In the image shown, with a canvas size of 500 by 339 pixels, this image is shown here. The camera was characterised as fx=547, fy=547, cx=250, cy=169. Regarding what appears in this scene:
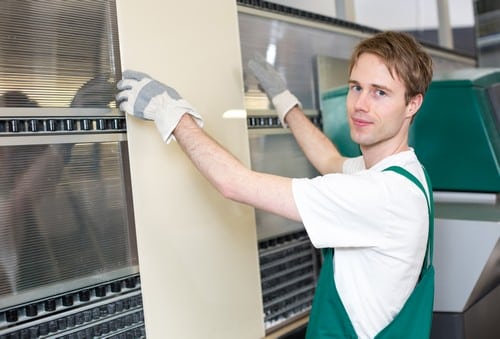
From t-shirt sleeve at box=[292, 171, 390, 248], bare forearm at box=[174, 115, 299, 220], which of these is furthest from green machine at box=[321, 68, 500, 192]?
bare forearm at box=[174, 115, 299, 220]

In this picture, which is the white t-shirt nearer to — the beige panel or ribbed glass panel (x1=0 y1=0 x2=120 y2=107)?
the beige panel

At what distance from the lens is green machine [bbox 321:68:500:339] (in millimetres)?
1438

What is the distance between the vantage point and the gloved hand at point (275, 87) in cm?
157

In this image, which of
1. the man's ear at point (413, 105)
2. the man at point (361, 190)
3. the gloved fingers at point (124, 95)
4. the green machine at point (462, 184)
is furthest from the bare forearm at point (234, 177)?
the green machine at point (462, 184)

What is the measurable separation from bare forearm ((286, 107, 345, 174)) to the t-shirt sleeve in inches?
18.4

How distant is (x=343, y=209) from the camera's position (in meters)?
1.10

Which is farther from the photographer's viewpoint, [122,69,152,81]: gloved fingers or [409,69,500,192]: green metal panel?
[409,69,500,192]: green metal panel

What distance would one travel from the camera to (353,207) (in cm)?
109

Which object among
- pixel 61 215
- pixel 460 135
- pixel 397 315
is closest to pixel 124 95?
pixel 61 215

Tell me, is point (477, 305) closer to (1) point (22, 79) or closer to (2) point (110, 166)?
(2) point (110, 166)

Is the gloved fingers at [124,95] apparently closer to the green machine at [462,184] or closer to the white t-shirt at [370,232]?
the white t-shirt at [370,232]

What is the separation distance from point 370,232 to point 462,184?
654 millimetres

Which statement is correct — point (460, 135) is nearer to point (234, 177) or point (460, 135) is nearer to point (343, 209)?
point (343, 209)

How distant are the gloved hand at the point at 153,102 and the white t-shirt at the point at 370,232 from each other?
281mm
